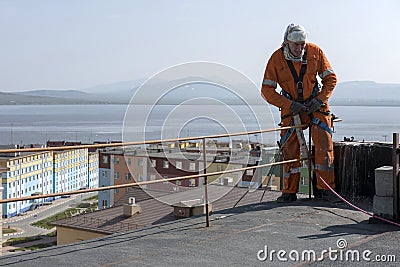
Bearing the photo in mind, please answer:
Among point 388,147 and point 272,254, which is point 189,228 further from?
point 388,147

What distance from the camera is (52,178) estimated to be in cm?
8925

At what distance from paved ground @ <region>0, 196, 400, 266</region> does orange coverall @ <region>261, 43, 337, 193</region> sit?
89cm

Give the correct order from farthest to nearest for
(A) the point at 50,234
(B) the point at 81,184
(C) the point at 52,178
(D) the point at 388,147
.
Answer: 1. (B) the point at 81,184
2. (C) the point at 52,178
3. (A) the point at 50,234
4. (D) the point at 388,147

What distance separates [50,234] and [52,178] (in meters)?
35.8

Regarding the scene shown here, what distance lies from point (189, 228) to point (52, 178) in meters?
85.6

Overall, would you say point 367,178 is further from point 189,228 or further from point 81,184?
point 81,184

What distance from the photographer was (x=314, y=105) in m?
7.60

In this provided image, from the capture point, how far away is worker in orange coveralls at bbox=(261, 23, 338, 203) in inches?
298

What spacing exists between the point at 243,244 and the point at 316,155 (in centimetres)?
258

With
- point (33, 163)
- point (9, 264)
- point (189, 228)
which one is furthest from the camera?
point (33, 163)

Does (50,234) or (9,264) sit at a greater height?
(9,264)

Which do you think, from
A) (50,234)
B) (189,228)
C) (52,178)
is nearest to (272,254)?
(189,228)

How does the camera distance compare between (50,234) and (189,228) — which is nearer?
(189,228)

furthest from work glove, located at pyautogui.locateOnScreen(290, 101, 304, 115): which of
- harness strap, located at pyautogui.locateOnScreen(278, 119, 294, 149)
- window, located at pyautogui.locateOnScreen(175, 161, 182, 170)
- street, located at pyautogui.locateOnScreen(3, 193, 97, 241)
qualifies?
street, located at pyautogui.locateOnScreen(3, 193, 97, 241)
